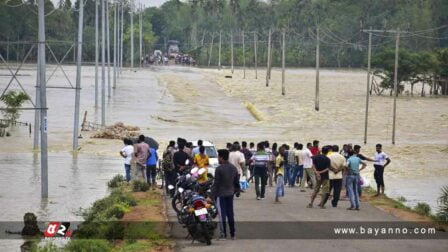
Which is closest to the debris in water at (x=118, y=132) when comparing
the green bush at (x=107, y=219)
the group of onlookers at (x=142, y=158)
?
the group of onlookers at (x=142, y=158)

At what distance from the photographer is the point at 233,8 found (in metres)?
177

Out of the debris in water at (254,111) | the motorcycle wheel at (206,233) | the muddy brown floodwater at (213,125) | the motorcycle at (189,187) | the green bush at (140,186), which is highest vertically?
the motorcycle at (189,187)

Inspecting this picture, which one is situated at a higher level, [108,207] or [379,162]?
[379,162]

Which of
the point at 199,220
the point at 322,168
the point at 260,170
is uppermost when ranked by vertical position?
the point at 322,168

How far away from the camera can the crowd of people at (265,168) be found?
55.9 ft

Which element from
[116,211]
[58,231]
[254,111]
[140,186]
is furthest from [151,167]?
[254,111]

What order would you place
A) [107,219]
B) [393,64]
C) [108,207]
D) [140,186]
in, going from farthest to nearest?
[393,64]
[140,186]
[108,207]
[107,219]

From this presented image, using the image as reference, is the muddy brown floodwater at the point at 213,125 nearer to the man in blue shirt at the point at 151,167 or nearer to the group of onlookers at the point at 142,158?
the group of onlookers at the point at 142,158

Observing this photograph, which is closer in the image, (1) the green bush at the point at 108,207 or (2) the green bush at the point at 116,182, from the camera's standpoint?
(1) the green bush at the point at 108,207

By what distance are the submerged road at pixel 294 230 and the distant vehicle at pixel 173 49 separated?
144189 millimetres

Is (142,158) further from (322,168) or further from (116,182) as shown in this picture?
(322,168)

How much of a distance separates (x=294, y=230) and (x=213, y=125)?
4845 centimetres

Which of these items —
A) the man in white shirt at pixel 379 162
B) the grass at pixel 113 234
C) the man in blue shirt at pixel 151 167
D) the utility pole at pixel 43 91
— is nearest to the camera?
the grass at pixel 113 234

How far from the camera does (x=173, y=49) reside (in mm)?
173750
